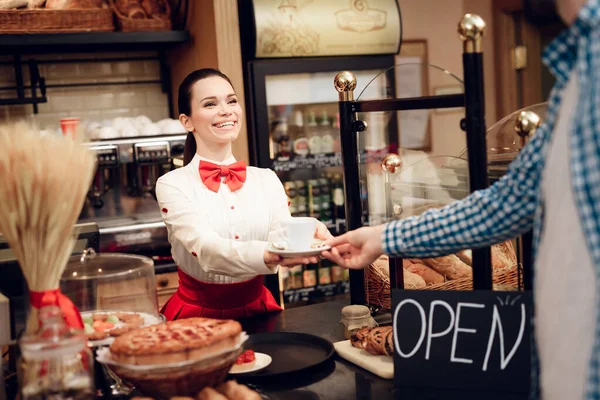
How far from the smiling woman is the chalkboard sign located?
100 cm

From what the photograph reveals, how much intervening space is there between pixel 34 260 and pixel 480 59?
1008mm

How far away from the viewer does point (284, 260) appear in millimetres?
1968

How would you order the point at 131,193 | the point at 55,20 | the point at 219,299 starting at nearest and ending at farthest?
the point at 219,299 < the point at 55,20 < the point at 131,193

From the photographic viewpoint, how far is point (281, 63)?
13.3 feet

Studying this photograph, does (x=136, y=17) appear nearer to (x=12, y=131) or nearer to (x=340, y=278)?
(x=340, y=278)

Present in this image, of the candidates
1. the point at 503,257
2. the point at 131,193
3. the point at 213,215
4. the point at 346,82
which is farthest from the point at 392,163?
the point at 131,193

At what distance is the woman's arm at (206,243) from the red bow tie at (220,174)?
0.12m

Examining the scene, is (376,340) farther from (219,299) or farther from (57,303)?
(219,299)

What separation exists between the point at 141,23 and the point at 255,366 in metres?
2.78

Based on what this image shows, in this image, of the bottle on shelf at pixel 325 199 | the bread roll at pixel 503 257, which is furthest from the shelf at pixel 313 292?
the bread roll at pixel 503 257

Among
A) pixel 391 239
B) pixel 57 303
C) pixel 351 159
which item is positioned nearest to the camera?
pixel 57 303

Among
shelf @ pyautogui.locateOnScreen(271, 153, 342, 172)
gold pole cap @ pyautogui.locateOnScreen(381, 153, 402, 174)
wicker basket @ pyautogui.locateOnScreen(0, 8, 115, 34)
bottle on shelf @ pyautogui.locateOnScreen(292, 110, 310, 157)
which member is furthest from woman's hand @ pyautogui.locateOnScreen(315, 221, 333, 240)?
wicker basket @ pyautogui.locateOnScreen(0, 8, 115, 34)

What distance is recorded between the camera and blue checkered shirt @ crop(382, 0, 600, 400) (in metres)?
1.04

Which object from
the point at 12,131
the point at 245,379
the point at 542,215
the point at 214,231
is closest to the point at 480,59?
the point at 542,215
